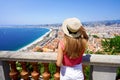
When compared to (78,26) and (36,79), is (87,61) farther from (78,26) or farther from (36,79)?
(36,79)

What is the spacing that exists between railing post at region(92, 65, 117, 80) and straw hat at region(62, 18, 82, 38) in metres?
0.71

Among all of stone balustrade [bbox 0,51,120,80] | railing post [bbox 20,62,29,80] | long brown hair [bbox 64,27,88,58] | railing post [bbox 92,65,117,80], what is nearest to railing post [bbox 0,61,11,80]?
stone balustrade [bbox 0,51,120,80]

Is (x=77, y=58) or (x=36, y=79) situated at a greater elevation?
(x=77, y=58)

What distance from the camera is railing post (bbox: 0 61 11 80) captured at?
2.89 meters

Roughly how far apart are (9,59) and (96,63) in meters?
1.50

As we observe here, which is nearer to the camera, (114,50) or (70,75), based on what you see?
(70,75)

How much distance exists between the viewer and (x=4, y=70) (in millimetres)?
2922

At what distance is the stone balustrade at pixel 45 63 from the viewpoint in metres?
2.43

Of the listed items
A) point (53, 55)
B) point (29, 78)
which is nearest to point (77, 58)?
point (53, 55)

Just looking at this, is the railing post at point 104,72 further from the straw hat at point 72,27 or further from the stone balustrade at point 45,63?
the straw hat at point 72,27

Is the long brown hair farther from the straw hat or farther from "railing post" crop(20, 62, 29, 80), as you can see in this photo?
"railing post" crop(20, 62, 29, 80)

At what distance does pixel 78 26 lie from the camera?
217cm

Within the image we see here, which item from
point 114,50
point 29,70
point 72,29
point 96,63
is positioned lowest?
point 114,50

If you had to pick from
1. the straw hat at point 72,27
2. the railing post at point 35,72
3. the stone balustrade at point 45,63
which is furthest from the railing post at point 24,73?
the straw hat at point 72,27
